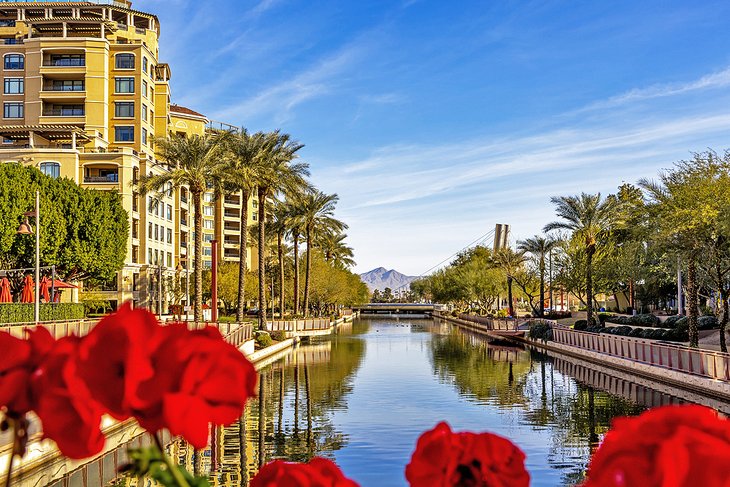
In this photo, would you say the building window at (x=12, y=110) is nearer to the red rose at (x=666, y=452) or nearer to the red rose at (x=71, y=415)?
A: the red rose at (x=71, y=415)

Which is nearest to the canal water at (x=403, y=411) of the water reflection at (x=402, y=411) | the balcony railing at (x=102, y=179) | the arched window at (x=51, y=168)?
the water reflection at (x=402, y=411)

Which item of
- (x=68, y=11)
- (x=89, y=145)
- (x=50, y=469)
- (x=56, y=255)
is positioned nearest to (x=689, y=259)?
(x=50, y=469)

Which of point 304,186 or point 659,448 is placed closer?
point 659,448

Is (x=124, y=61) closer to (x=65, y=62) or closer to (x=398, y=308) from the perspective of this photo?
(x=65, y=62)

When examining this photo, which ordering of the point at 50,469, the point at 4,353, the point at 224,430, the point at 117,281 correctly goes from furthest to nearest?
the point at 117,281
the point at 224,430
the point at 50,469
the point at 4,353

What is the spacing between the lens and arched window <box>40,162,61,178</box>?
6956 centimetres

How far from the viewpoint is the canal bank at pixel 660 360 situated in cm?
2527

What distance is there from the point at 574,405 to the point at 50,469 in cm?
1962

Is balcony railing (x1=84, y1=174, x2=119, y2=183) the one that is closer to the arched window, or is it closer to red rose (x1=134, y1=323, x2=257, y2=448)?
the arched window

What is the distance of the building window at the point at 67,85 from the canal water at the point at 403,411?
4751cm

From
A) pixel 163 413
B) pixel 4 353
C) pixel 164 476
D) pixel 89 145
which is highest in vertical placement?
pixel 89 145

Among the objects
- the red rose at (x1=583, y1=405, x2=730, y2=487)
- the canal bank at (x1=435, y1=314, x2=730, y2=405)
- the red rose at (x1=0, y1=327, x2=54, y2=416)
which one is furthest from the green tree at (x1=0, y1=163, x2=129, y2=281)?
the red rose at (x1=583, y1=405, x2=730, y2=487)

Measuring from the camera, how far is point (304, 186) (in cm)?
5469

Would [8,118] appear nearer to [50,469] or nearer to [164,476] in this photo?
[50,469]
